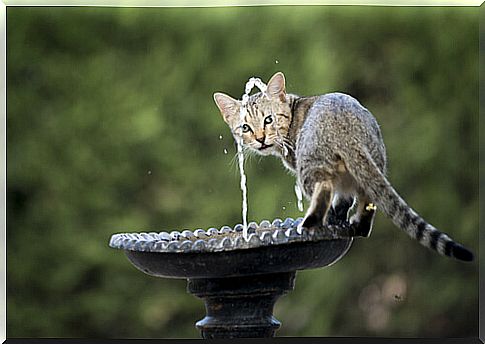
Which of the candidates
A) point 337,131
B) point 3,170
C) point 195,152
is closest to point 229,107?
point 337,131

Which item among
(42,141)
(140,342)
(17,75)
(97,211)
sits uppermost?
(17,75)

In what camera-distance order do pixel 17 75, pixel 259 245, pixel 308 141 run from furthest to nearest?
pixel 17 75
pixel 308 141
pixel 259 245

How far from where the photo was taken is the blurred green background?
4.05 meters

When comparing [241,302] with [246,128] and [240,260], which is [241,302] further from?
[246,128]

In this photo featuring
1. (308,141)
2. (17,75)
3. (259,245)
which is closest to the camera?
(259,245)

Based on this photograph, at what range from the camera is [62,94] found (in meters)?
4.05

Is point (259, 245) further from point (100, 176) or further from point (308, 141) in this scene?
point (100, 176)

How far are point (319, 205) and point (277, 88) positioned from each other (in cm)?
48

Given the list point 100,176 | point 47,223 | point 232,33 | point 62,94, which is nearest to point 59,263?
point 47,223

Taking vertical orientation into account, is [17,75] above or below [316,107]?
above

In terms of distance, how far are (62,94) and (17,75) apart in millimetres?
234

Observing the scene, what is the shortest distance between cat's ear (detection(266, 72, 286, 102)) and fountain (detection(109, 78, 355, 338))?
1.40 feet

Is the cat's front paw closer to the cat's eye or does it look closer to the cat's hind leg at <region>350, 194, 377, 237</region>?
the cat's hind leg at <region>350, 194, 377, 237</region>

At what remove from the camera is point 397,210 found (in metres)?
2.15
